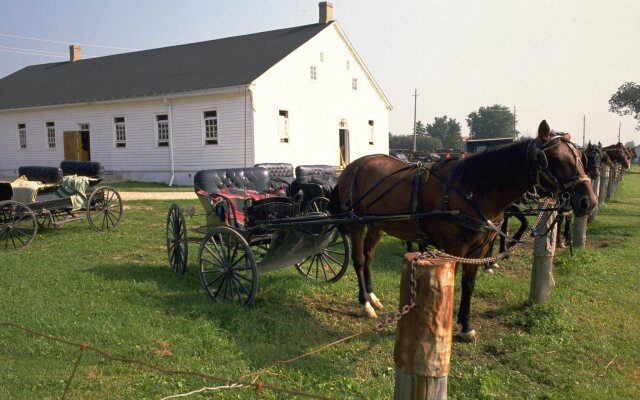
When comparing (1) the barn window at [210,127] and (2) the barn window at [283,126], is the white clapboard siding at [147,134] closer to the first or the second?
(1) the barn window at [210,127]

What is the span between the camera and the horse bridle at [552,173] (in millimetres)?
4332

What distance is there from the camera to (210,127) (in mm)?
22609

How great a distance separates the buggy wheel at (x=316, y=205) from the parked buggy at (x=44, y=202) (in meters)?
5.14

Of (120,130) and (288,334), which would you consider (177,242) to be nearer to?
(288,334)

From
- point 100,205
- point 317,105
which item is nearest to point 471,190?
point 100,205

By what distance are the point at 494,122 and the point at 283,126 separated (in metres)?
92.3

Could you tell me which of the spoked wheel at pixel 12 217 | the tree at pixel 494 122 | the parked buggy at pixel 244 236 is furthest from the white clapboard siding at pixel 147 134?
the tree at pixel 494 122

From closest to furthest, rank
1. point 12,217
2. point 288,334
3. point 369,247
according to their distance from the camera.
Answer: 1. point 288,334
2. point 369,247
3. point 12,217

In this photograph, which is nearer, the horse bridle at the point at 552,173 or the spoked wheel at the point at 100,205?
the horse bridle at the point at 552,173

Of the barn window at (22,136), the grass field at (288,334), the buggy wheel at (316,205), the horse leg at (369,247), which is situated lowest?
the grass field at (288,334)

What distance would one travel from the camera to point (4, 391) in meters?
4.02

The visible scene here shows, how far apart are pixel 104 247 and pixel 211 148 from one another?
13404 mm

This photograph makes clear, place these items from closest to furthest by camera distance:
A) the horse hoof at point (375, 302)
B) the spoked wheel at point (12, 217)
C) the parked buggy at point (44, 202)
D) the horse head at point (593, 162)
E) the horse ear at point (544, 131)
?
the horse ear at point (544, 131) < the horse hoof at point (375, 302) < the spoked wheel at point (12, 217) < the parked buggy at point (44, 202) < the horse head at point (593, 162)

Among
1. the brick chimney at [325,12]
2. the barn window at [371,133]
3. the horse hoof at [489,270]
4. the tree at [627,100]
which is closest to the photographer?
the horse hoof at [489,270]
